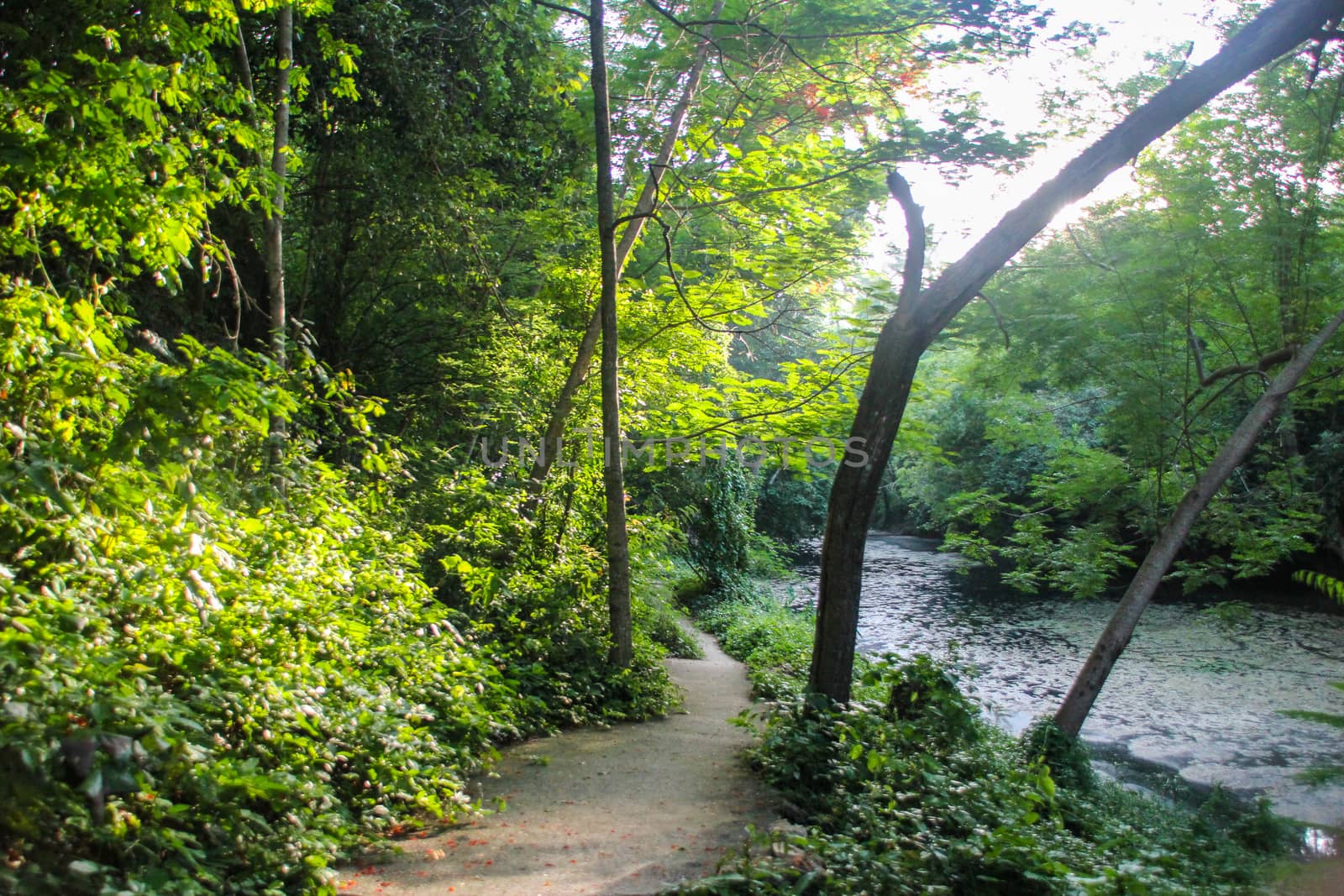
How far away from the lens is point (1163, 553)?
8141 millimetres

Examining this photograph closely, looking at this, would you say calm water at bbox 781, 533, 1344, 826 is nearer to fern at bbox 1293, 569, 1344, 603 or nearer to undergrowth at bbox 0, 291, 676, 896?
fern at bbox 1293, 569, 1344, 603

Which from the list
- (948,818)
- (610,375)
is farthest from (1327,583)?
(610,375)

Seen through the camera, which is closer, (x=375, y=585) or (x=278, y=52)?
(x=375, y=585)

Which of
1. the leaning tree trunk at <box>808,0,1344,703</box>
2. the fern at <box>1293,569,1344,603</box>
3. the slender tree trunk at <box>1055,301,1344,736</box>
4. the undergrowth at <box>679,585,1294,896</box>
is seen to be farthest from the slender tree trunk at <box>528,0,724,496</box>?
the fern at <box>1293,569,1344,603</box>

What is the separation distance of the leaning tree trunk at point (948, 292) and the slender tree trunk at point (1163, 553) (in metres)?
3.24

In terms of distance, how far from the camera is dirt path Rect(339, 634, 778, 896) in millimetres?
3482

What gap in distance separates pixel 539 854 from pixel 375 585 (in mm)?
2027

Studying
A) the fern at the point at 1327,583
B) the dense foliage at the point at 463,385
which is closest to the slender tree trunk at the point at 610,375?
the dense foliage at the point at 463,385

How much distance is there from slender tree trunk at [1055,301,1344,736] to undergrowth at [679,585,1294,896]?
48 centimetres

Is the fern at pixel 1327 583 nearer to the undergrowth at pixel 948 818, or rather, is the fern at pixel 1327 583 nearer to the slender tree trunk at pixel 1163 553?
the undergrowth at pixel 948 818

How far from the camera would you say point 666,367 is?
10.2 metres

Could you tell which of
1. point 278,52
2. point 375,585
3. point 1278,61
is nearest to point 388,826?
point 375,585

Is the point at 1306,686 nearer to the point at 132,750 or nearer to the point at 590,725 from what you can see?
the point at 590,725

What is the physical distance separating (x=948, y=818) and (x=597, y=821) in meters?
1.72
